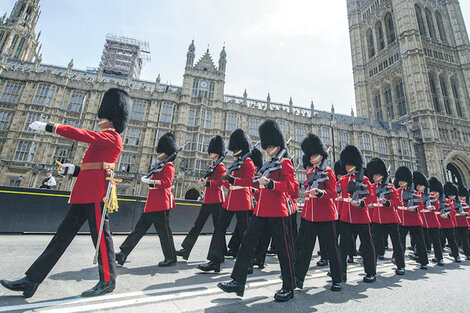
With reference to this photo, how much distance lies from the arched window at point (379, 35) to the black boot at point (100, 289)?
64639 millimetres

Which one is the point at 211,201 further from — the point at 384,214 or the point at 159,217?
the point at 384,214

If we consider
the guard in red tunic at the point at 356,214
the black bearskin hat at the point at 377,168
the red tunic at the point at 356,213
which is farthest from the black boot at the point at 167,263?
the black bearskin hat at the point at 377,168

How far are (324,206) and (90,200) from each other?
3.99 m

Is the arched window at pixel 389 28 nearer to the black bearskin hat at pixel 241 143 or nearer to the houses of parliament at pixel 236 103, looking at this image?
the houses of parliament at pixel 236 103

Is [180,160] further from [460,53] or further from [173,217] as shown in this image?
[460,53]

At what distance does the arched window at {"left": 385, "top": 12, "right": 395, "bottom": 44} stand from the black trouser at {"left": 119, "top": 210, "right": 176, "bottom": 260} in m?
62.6

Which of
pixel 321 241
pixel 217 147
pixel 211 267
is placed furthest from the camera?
pixel 217 147

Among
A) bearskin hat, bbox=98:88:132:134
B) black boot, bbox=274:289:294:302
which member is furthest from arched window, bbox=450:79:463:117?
bearskin hat, bbox=98:88:132:134

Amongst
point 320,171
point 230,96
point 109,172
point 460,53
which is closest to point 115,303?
point 109,172

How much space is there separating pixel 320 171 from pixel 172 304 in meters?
3.56

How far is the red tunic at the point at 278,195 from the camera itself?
381 cm

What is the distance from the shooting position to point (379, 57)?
50750 mm

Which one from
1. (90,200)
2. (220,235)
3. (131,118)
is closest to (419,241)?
(220,235)

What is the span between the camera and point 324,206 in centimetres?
447
